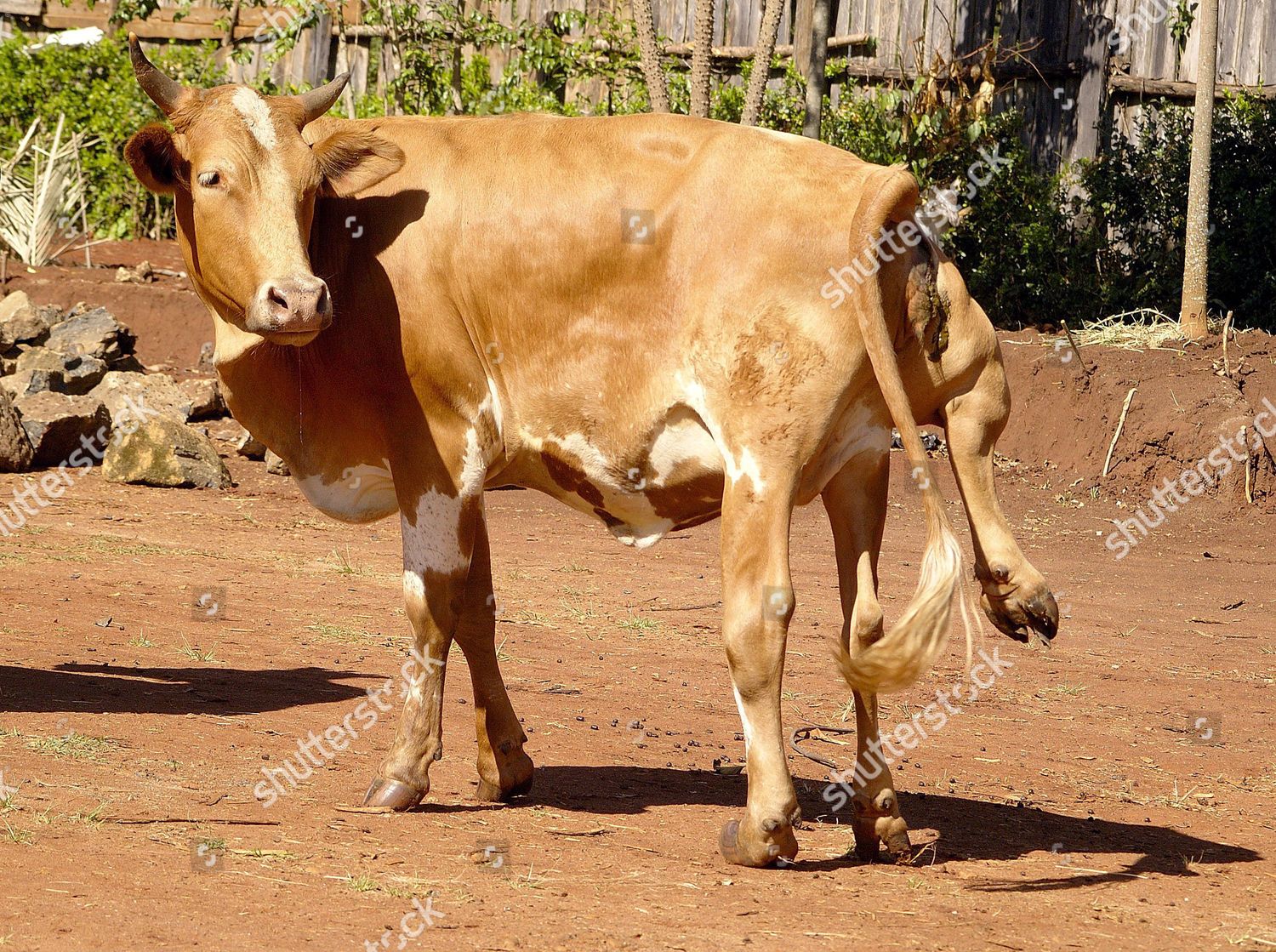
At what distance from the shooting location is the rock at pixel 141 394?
13195 millimetres

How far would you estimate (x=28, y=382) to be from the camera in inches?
523

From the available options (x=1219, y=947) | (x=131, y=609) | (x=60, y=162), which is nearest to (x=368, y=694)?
(x=131, y=609)

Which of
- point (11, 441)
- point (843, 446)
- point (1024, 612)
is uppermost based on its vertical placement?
point (843, 446)

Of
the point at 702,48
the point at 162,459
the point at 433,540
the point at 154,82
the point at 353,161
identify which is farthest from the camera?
the point at 702,48

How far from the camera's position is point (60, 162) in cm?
Answer: 1728

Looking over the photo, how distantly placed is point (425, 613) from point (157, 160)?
1750 millimetres

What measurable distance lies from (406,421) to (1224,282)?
39.8 feet

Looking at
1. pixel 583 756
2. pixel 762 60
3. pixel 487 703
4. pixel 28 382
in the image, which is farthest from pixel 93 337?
pixel 487 703

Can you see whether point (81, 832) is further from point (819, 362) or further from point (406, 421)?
point (819, 362)

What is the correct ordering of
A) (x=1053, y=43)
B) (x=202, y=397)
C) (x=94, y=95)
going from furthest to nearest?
(x=94, y=95)
(x=1053, y=43)
(x=202, y=397)

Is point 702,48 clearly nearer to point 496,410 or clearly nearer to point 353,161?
point 353,161

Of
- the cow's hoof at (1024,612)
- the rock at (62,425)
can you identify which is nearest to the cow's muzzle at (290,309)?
the cow's hoof at (1024,612)

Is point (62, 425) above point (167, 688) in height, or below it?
below

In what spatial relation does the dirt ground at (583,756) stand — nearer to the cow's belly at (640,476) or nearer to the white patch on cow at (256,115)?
the cow's belly at (640,476)
